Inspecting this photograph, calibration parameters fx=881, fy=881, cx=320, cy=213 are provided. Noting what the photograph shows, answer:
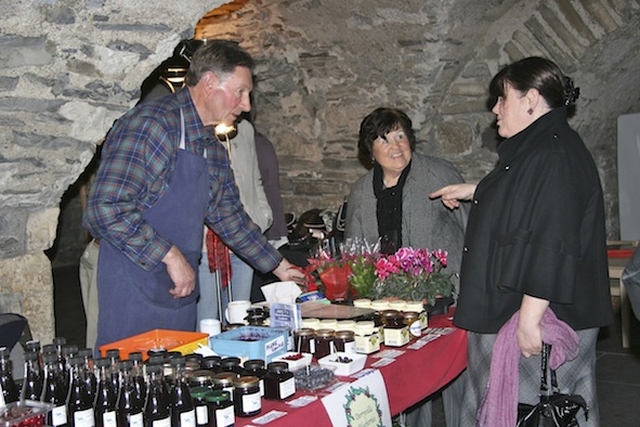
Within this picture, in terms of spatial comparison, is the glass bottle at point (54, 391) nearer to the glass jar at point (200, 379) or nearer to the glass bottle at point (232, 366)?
the glass jar at point (200, 379)

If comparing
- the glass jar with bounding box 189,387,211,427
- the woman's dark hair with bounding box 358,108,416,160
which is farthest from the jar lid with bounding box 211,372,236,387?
the woman's dark hair with bounding box 358,108,416,160

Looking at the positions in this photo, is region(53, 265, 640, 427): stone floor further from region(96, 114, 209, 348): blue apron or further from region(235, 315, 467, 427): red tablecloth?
region(96, 114, 209, 348): blue apron

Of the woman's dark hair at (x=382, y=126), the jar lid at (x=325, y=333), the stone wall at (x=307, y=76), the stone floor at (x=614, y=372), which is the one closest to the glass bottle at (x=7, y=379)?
the jar lid at (x=325, y=333)

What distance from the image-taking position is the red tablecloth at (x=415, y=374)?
2334mm

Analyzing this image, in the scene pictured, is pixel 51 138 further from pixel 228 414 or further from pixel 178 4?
pixel 228 414

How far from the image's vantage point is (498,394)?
294 cm

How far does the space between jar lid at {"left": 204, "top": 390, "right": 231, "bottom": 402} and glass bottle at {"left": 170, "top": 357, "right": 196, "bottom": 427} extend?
0.05 m

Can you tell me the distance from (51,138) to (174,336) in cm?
175

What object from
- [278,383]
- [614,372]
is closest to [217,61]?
[278,383]

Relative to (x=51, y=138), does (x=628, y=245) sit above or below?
below

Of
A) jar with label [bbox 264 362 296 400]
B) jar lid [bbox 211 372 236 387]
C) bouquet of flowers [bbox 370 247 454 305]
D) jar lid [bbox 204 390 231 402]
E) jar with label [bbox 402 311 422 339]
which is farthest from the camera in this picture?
bouquet of flowers [bbox 370 247 454 305]

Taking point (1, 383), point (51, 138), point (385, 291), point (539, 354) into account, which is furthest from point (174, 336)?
point (51, 138)

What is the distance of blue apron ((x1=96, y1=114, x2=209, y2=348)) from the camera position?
3.21 meters

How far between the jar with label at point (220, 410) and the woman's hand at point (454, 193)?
1.71 metres
